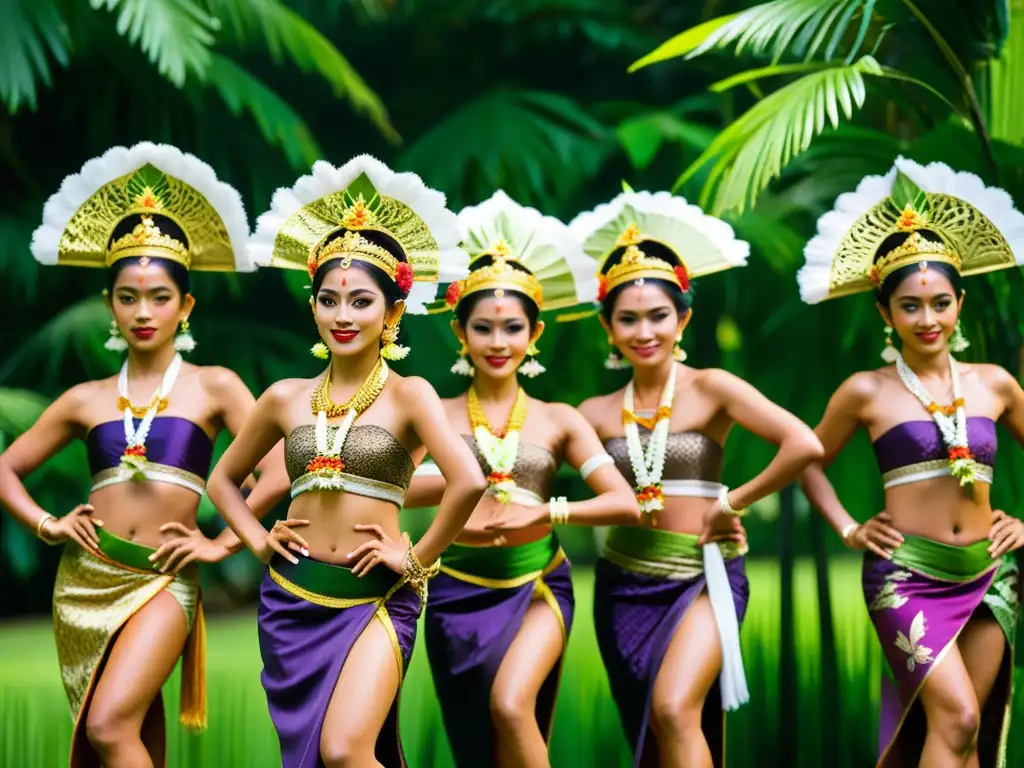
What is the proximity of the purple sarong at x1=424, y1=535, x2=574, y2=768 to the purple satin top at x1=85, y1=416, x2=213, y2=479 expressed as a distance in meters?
0.84

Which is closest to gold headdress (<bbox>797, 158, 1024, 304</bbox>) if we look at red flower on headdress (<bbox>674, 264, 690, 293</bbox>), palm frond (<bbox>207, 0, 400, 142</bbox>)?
red flower on headdress (<bbox>674, 264, 690, 293</bbox>)

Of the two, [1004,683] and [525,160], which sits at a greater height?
[525,160]

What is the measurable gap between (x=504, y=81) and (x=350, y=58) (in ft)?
2.96

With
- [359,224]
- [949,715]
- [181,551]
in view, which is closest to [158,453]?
[181,551]

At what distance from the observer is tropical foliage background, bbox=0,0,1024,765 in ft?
16.1

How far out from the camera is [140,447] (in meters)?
4.19

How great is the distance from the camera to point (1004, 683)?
4.27 metres

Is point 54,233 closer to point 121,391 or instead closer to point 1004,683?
point 121,391

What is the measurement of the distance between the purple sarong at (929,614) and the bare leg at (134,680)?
212cm

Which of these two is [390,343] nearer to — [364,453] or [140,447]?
[364,453]

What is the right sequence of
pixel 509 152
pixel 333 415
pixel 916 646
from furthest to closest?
pixel 509 152 < pixel 916 646 < pixel 333 415

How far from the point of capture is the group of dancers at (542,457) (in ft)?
12.9

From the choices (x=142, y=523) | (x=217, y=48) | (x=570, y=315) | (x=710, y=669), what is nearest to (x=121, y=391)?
(x=142, y=523)

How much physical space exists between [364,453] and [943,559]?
1.79 m
